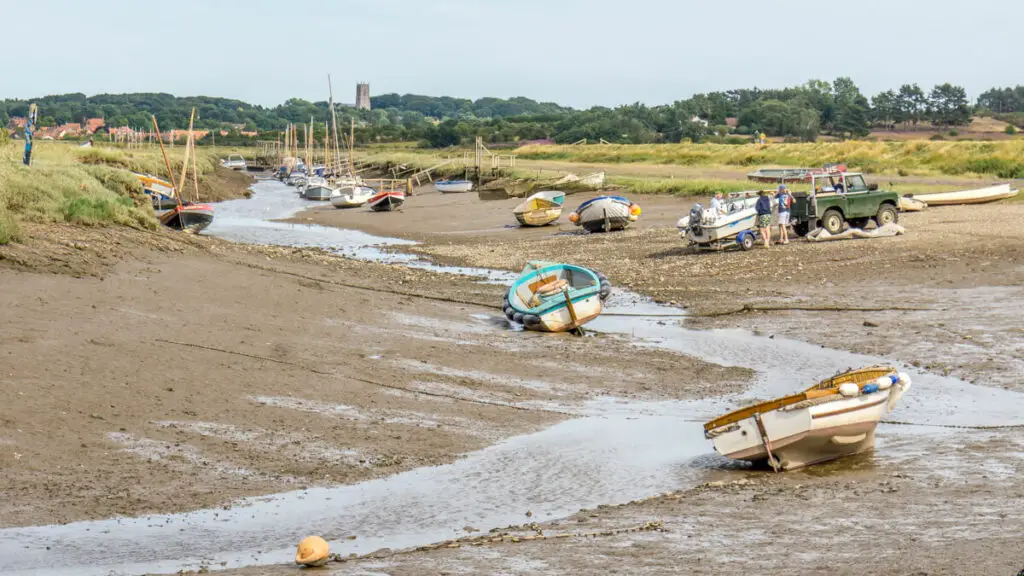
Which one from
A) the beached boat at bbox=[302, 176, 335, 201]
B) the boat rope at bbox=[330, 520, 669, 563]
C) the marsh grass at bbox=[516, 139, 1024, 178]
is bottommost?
the beached boat at bbox=[302, 176, 335, 201]

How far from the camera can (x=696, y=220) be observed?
105 ft

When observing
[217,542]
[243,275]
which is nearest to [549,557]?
[217,542]

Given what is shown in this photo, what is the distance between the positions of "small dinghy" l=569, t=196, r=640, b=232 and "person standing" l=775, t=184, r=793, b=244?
985cm

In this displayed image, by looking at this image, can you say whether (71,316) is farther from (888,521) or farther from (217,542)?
(888,521)

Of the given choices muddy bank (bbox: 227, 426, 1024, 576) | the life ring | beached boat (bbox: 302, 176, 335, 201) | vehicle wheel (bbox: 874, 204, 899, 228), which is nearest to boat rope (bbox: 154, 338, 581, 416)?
muddy bank (bbox: 227, 426, 1024, 576)

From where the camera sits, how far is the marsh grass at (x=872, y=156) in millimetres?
59544

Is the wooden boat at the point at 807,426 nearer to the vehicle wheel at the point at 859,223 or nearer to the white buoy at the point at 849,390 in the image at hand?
the white buoy at the point at 849,390

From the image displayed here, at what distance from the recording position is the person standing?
104 feet

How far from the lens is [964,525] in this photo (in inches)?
381

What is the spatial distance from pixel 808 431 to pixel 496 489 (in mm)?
3307

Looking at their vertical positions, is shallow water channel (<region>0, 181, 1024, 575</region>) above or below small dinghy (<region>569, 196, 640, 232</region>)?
below

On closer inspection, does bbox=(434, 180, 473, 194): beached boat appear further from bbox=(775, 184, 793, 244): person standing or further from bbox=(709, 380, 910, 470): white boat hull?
bbox=(709, 380, 910, 470): white boat hull

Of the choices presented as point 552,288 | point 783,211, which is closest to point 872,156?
point 783,211

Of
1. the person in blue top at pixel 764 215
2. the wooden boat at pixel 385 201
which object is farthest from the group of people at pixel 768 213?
the wooden boat at pixel 385 201
